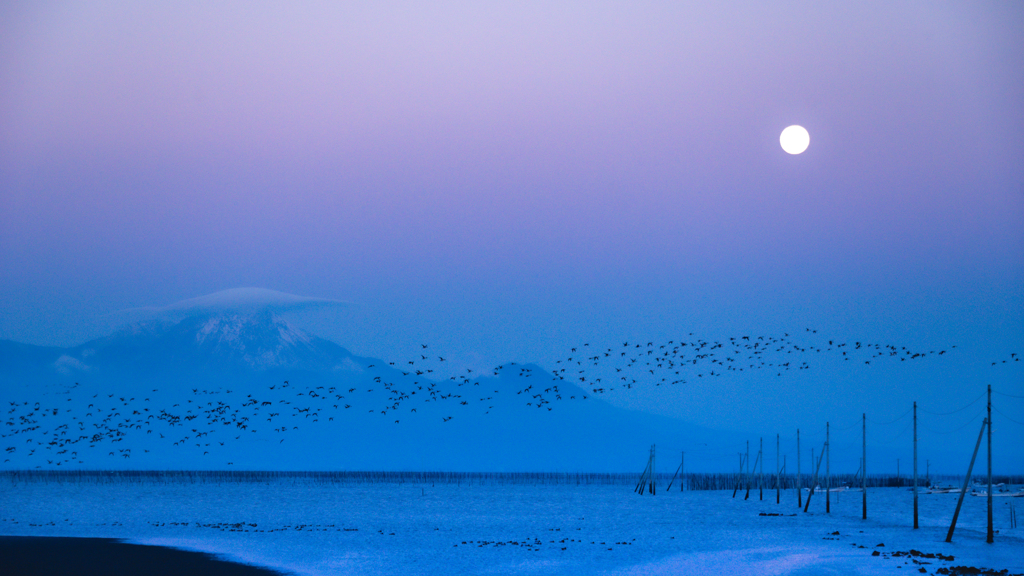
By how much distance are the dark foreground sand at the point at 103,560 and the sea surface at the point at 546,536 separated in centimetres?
195

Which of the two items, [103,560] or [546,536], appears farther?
[546,536]

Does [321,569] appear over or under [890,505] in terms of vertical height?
under

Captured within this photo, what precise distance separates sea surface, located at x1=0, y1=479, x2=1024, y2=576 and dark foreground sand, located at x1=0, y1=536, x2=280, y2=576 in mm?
1953

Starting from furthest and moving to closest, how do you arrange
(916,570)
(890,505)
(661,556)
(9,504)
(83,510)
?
(890,505), (9,504), (83,510), (661,556), (916,570)

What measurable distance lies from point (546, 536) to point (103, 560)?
25.2m

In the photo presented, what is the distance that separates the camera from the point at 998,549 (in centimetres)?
4609

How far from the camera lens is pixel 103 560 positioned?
3941 centimetres

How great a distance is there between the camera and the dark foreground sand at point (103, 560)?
35.9 meters

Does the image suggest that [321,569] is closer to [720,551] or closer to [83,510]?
[720,551]

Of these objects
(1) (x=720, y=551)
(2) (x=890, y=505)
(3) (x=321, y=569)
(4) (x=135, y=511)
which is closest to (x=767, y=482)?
(2) (x=890, y=505)

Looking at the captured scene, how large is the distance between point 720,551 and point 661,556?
3857mm

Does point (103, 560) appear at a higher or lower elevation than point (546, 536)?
lower

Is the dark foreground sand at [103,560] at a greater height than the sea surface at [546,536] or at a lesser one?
lesser

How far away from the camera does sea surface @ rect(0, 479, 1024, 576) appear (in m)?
39.7
